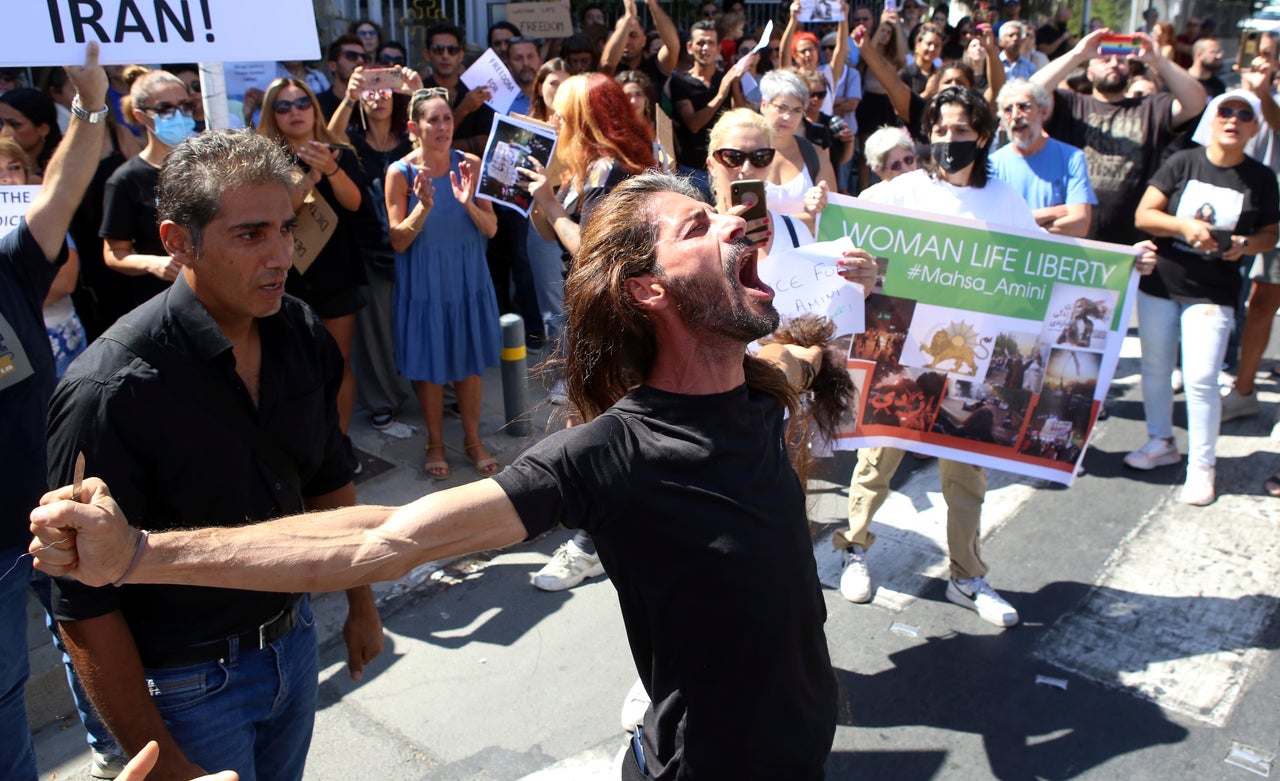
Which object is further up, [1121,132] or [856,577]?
[1121,132]

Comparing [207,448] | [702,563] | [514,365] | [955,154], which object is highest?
[955,154]

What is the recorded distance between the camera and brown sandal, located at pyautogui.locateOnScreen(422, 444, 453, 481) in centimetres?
557

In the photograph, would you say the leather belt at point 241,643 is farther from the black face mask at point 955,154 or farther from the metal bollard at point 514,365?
the metal bollard at point 514,365

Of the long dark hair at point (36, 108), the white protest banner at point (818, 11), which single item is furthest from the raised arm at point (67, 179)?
the white protest banner at point (818, 11)

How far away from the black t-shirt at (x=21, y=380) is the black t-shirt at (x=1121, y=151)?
5.74m

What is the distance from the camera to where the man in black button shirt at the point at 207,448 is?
2057mm

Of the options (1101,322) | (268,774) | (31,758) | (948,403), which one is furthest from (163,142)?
(1101,322)

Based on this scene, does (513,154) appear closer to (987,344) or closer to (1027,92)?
(987,344)

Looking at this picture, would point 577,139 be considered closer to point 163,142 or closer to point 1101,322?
point 163,142

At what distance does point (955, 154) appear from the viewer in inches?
173

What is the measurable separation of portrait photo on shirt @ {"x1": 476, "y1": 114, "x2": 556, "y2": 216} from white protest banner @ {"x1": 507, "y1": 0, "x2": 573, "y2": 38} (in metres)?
3.94

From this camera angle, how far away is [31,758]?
2.71 m

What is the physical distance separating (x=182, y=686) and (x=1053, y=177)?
15.9 feet

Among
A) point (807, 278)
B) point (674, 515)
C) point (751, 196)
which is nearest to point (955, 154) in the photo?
point (807, 278)
